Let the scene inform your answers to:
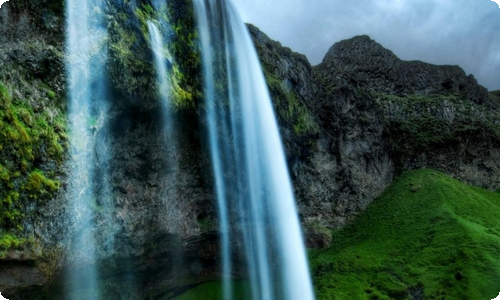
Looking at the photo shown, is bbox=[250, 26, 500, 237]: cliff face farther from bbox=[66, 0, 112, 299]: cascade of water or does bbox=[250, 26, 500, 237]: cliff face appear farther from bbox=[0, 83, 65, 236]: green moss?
bbox=[0, 83, 65, 236]: green moss

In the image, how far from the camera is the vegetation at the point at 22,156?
17609mm

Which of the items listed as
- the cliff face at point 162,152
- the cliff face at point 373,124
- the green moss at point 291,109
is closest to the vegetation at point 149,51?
the cliff face at point 162,152

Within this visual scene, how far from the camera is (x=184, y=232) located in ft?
98.0

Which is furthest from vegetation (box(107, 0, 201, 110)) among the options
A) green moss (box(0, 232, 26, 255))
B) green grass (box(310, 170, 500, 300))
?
green grass (box(310, 170, 500, 300))

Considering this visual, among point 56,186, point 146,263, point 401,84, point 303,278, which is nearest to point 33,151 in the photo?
point 56,186

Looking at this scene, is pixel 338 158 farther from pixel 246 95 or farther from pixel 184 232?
pixel 184 232

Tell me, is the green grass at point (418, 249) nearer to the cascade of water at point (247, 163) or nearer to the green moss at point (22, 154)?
the cascade of water at point (247, 163)

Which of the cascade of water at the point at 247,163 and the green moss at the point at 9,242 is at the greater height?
the cascade of water at the point at 247,163

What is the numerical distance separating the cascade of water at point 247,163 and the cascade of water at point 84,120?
9434mm

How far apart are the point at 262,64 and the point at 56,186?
991 inches

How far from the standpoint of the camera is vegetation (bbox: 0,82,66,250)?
17.6m

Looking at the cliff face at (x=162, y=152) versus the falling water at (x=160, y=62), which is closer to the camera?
the cliff face at (x=162, y=152)

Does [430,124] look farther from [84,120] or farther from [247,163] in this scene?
[84,120]

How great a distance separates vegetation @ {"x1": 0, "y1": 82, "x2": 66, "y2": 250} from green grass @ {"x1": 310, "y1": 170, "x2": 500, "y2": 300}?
24133 millimetres
